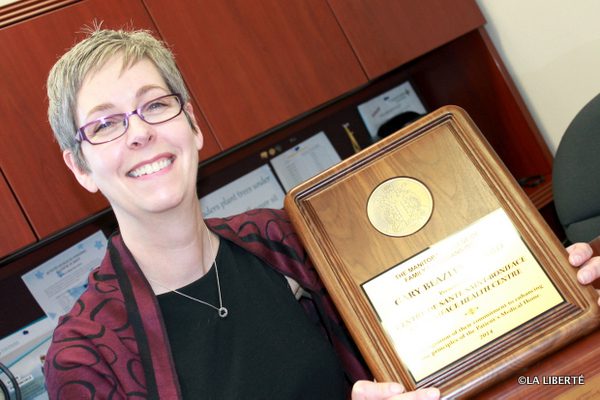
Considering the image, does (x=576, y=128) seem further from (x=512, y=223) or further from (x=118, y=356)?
(x=118, y=356)

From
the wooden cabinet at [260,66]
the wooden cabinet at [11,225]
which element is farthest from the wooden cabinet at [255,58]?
the wooden cabinet at [11,225]

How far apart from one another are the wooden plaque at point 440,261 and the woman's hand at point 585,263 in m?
0.02

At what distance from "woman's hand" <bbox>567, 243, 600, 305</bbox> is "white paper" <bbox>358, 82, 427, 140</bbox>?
1663 mm

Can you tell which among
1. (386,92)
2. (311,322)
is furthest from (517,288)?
(386,92)

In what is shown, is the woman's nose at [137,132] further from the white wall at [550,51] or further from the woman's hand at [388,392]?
the white wall at [550,51]

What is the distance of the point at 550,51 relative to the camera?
2270 millimetres

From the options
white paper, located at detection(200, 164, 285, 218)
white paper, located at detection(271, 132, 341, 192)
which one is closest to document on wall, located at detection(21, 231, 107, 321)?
white paper, located at detection(200, 164, 285, 218)

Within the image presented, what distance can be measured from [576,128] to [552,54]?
931 mm

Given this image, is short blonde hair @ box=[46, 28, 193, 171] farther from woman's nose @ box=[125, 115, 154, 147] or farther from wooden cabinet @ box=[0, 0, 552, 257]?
wooden cabinet @ box=[0, 0, 552, 257]

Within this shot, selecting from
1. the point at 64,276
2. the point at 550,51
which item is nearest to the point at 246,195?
the point at 64,276

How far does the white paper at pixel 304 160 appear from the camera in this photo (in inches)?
91.7

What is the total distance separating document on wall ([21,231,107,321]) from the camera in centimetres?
187

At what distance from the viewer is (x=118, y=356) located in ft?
3.32
